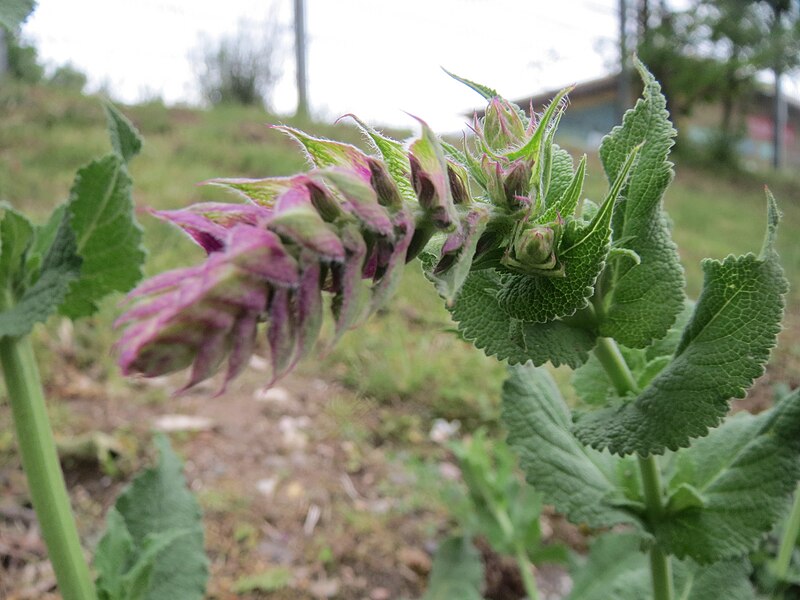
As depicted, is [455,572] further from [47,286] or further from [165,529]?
[47,286]

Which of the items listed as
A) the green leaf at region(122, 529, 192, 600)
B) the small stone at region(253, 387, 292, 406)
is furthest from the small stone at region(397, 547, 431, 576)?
the green leaf at region(122, 529, 192, 600)

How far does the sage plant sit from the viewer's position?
47 cm

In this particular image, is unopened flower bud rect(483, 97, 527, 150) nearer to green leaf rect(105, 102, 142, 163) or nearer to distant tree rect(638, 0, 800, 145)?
green leaf rect(105, 102, 142, 163)

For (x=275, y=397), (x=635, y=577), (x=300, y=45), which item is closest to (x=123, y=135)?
(x=635, y=577)

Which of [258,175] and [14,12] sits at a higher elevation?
[14,12]

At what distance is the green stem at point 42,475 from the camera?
103 centimetres

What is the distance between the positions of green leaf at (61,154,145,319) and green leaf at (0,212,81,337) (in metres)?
0.06

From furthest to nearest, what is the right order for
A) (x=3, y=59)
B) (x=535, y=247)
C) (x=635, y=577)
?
(x=3, y=59) → (x=635, y=577) → (x=535, y=247)

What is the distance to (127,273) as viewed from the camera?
116 cm

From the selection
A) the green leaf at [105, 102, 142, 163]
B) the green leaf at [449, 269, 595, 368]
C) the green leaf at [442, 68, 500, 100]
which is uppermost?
the green leaf at [442, 68, 500, 100]

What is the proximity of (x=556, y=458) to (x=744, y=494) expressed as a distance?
25 centimetres

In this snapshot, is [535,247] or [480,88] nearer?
[535,247]

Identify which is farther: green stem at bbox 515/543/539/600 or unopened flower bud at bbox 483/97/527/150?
green stem at bbox 515/543/539/600

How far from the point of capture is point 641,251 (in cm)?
82
